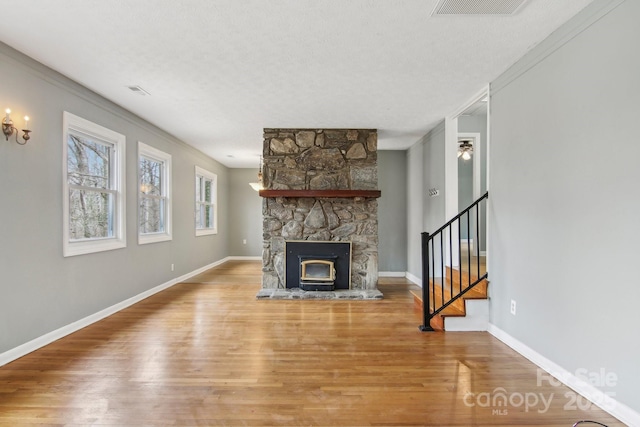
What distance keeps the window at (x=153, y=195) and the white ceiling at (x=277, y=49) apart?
96cm

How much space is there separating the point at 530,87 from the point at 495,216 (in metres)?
1.25

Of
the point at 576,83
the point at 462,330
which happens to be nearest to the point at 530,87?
the point at 576,83

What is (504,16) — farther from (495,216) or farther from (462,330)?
(462,330)

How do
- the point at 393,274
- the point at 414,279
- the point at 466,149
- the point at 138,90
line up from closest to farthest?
the point at 138,90, the point at 466,149, the point at 414,279, the point at 393,274

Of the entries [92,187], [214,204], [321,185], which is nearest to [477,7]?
[321,185]

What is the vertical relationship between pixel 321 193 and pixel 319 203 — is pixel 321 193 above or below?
above

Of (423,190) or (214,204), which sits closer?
(423,190)

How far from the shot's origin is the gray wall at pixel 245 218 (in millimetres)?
Answer: 9039

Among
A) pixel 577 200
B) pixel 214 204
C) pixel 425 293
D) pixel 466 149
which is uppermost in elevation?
pixel 466 149

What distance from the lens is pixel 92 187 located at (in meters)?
3.80

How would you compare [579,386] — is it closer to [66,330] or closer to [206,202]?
[66,330]

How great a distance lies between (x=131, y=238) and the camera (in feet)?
14.7

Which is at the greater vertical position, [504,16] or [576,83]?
[504,16]

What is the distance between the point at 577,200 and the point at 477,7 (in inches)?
58.8
